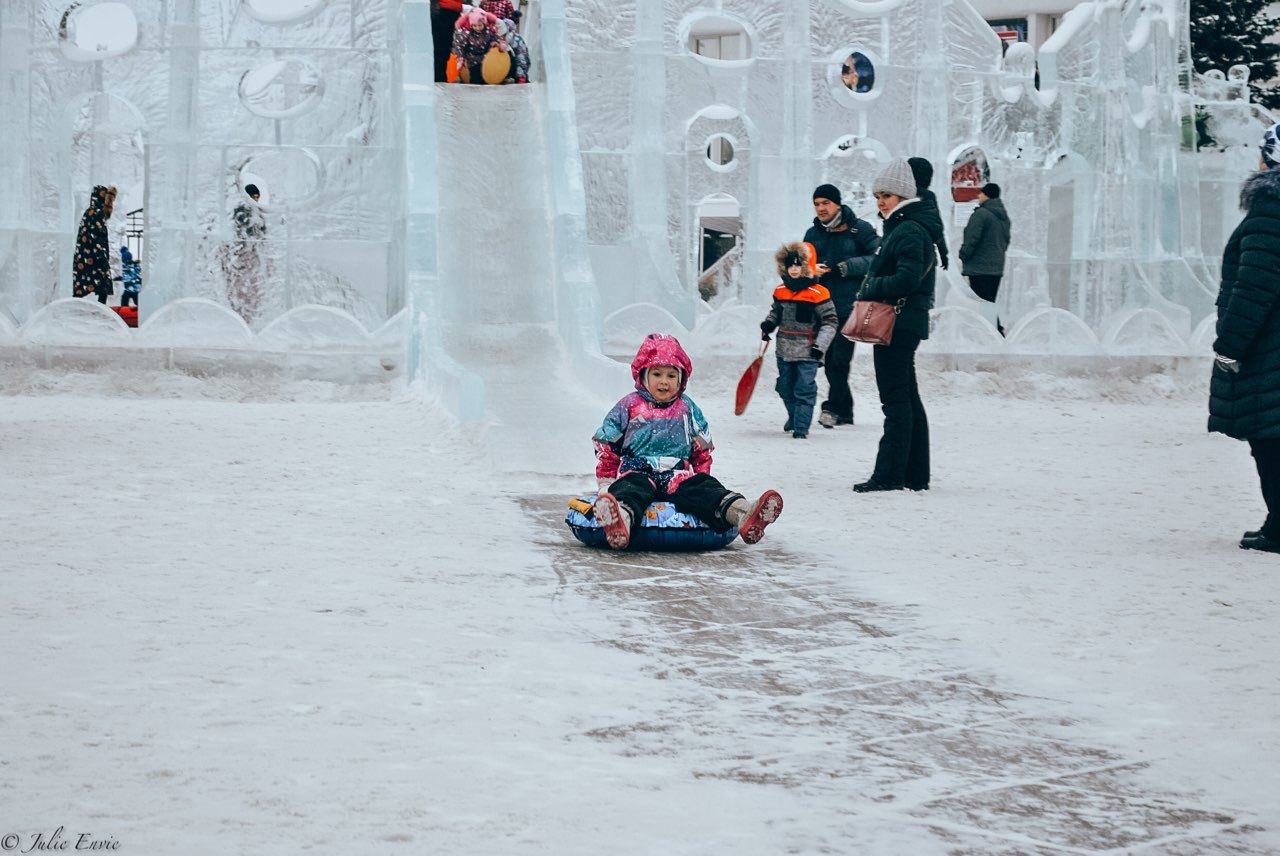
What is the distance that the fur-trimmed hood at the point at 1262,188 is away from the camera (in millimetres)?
6887

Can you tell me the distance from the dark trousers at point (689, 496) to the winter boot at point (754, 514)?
0.04m

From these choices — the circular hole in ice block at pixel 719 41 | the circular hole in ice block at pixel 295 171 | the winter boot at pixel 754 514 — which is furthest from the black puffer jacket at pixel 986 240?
the circular hole in ice block at pixel 719 41

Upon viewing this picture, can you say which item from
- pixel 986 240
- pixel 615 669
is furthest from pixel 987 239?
pixel 615 669

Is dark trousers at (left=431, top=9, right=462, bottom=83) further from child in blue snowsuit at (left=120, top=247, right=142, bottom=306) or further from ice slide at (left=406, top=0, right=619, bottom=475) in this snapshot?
child in blue snowsuit at (left=120, top=247, right=142, bottom=306)

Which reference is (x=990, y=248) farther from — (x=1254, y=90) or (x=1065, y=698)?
(x=1254, y=90)

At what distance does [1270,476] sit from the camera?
23.3 ft

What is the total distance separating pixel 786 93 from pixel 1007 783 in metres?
13.8

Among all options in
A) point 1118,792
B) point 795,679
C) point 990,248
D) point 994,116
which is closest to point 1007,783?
point 1118,792

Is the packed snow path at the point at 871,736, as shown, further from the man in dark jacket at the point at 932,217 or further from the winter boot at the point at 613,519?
the man in dark jacket at the point at 932,217

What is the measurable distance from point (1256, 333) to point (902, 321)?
225 cm

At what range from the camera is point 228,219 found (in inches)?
623

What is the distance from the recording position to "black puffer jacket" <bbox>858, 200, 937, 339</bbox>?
8.82 meters

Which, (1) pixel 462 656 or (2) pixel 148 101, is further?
(2) pixel 148 101

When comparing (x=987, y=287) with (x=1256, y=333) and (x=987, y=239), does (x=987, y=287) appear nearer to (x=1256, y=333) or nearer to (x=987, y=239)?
(x=987, y=239)
